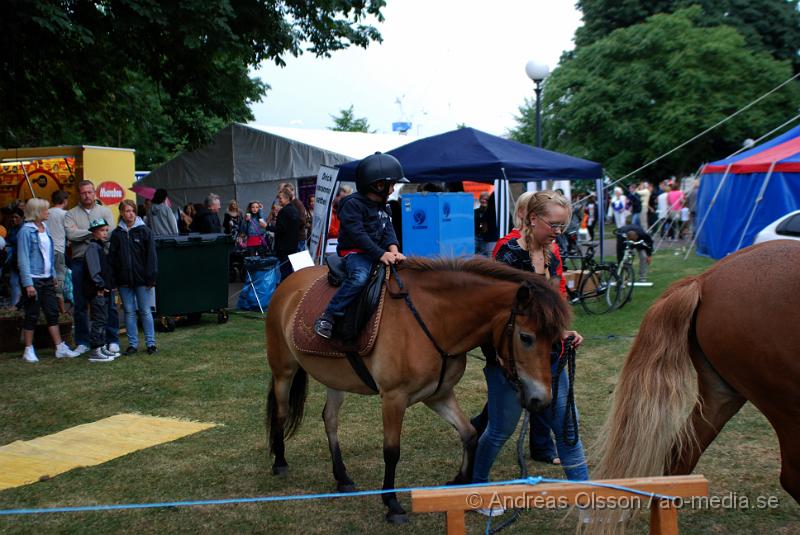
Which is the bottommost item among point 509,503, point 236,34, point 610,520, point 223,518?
point 223,518

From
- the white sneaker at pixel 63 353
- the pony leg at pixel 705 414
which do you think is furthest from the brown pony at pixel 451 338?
the white sneaker at pixel 63 353

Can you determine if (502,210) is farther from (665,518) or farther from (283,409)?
(665,518)

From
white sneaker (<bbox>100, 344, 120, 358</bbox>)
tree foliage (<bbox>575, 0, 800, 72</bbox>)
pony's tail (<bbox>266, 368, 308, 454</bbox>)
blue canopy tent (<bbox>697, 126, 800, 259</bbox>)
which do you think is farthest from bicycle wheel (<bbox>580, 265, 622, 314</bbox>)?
tree foliage (<bbox>575, 0, 800, 72</bbox>)

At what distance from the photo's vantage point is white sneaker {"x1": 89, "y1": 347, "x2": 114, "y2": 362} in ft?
30.6

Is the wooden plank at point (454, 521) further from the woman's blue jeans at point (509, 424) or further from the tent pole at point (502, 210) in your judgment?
the tent pole at point (502, 210)

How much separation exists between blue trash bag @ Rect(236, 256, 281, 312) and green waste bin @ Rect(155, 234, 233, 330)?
1.03 metres

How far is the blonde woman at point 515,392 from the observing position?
3.97 meters

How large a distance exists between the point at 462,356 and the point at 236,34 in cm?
894

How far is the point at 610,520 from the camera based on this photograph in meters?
3.17

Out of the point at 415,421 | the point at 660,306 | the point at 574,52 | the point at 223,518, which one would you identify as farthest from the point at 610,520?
the point at 574,52

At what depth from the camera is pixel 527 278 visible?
3.90m

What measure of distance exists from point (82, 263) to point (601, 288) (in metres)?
8.16

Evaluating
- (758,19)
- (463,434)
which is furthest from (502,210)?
(758,19)

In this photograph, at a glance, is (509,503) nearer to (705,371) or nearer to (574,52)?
(705,371)
